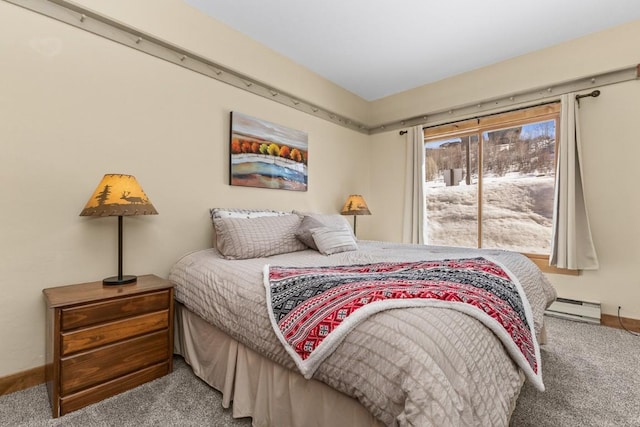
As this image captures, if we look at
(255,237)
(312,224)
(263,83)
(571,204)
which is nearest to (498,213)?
(571,204)

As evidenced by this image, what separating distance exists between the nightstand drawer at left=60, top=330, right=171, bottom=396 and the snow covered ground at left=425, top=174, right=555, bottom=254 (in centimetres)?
335

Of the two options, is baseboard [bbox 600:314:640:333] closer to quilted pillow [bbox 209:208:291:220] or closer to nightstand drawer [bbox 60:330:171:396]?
quilted pillow [bbox 209:208:291:220]

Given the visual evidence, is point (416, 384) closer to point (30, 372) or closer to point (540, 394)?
point (540, 394)

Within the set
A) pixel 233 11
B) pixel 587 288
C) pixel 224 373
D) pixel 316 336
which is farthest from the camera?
pixel 587 288

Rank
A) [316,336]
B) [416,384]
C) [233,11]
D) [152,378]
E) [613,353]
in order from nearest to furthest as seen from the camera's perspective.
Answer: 1. [416,384]
2. [316,336]
3. [152,378]
4. [613,353]
5. [233,11]

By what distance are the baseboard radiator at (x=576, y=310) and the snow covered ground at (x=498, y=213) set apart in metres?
0.56

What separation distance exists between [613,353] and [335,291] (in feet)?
7.94

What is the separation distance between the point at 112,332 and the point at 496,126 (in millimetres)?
4079

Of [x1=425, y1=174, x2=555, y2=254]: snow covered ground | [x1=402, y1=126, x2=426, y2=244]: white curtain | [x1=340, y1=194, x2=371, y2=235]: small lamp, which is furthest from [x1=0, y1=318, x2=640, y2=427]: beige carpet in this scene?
[x1=340, y1=194, x2=371, y2=235]: small lamp

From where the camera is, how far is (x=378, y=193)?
14.5 ft

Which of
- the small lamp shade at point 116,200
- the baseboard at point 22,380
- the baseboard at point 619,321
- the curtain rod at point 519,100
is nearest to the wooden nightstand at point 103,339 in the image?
the baseboard at point 22,380

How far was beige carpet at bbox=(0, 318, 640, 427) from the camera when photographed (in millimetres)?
1455

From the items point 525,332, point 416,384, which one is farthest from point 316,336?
point 525,332

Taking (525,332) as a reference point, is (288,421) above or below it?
below
